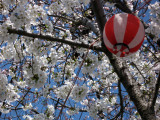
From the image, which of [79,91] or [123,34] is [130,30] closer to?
[123,34]

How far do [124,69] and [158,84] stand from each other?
54 cm

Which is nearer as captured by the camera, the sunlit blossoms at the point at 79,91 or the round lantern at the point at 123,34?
the round lantern at the point at 123,34

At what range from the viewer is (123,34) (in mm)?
1416

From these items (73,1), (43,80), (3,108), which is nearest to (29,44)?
(43,80)

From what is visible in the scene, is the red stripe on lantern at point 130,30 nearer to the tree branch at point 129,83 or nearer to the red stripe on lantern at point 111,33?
the red stripe on lantern at point 111,33

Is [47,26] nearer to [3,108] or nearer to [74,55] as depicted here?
[74,55]

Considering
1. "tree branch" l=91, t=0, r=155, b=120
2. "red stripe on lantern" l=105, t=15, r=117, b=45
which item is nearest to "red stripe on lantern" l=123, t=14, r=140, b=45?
"red stripe on lantern" l=105, t=15, r=117, b=45

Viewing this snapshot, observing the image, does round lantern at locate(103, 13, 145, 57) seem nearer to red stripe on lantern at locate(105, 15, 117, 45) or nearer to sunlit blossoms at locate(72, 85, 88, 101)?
red stripe on lantern at locate(105, 15, 117, 45)

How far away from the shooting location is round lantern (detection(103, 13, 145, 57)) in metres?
1.43

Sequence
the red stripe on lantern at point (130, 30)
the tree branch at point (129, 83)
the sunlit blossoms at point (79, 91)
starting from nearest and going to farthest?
the red stripe on lantern at point (130, 30), the tree branch at point (129, 83), the sunlit blossoms at point (79, 91)

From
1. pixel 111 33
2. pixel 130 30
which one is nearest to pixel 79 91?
pixel 111 33

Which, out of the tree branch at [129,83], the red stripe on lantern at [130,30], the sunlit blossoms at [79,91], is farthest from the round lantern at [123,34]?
the sunlit blossoms at [79,91]

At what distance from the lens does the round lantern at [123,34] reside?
1.43 m

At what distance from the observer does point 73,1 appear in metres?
2.75
